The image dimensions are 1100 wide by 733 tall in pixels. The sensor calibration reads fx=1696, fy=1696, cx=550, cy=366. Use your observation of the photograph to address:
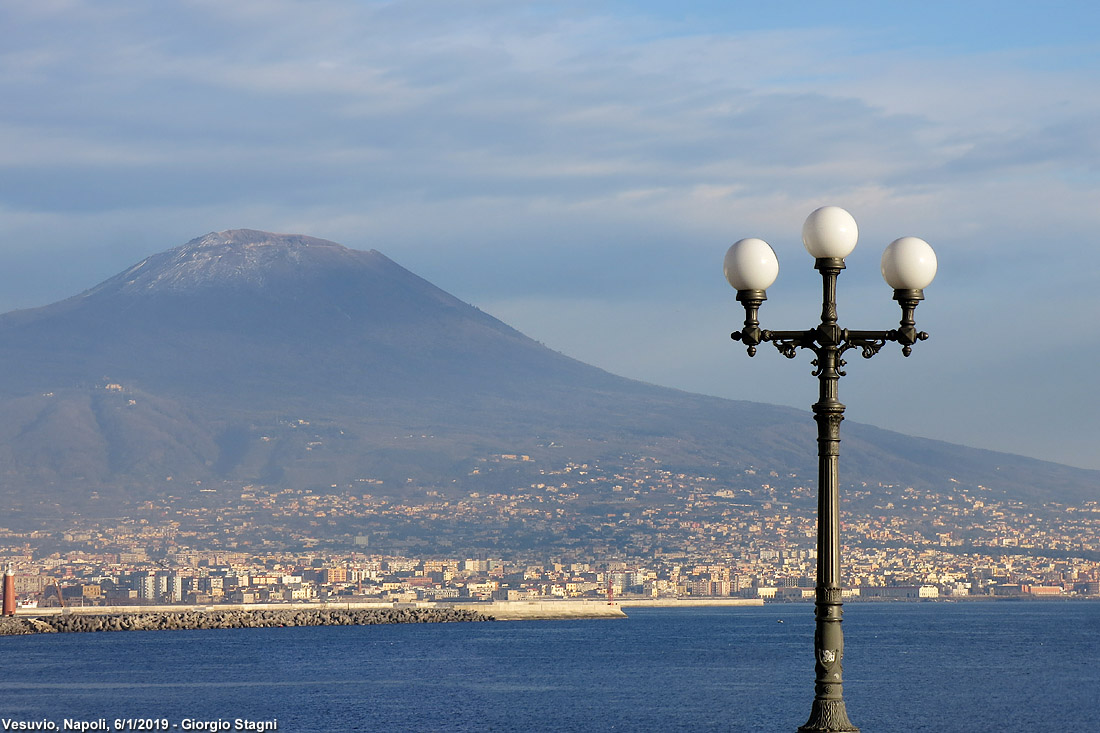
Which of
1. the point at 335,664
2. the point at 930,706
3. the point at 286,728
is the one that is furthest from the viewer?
the point at 335,664

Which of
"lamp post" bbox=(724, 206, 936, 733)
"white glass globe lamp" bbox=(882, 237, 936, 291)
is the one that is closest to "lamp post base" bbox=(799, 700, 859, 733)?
"lamp post" bbox=(724, 206, 936, 733)

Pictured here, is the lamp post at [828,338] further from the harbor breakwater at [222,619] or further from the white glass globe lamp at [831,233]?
the harbor breakwater at [222,619]

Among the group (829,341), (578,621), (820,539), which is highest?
(829,341)

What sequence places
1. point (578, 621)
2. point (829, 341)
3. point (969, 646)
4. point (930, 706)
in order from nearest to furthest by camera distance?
point (829, 341) < point (930, 706) < point (969, 646) < point (578, 621)

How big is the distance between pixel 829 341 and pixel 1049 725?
171ft

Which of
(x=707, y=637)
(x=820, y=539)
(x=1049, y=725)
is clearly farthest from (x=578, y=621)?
(x=820, y=539)

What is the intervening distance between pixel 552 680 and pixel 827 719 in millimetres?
71943

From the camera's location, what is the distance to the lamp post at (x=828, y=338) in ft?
42.7

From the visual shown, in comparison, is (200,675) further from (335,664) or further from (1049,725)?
(1049,725)

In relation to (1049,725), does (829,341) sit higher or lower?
higher

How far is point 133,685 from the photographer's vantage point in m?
79.8

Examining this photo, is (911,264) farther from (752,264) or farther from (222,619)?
(222,619)

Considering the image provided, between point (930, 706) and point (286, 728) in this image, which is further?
point (930, 706)

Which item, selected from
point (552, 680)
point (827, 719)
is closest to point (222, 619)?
point (552, 680)
